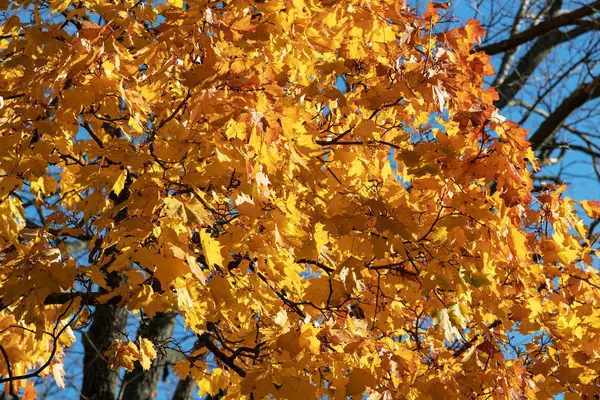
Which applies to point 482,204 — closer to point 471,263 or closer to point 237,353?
point 471,263

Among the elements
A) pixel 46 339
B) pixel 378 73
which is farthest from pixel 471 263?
pixel 46 339

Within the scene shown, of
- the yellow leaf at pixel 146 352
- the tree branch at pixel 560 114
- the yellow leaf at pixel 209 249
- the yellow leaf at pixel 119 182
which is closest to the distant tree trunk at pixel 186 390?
the yellow leaf at pixel 146 352

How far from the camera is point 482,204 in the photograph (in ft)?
9.62

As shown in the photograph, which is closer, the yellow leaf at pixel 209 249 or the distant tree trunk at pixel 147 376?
the yellow leaf at pixel 209 249

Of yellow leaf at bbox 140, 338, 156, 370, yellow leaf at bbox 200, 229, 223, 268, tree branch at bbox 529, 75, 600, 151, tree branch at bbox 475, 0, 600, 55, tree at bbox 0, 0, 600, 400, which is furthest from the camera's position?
tree branch at bbox 529, 75, 600, 151

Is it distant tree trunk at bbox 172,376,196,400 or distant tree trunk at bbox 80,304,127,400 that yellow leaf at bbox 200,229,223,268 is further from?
distant tree trunk at bbox 172,376,196,400

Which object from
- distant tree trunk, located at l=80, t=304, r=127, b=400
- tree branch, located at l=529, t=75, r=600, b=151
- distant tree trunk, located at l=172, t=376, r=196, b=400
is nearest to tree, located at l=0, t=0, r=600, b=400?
distant tree trunk, located at l=80, t=304, r=127, b=400

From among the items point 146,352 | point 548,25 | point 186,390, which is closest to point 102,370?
point 186,390

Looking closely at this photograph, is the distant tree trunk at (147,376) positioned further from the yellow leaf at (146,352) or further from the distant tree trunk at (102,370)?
the yellow leaf at (146,352)

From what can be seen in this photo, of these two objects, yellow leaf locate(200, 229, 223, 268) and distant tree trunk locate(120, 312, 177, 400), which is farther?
distant tree trunk locate(120, 312, 177, 400)

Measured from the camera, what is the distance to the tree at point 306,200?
264 centimetres

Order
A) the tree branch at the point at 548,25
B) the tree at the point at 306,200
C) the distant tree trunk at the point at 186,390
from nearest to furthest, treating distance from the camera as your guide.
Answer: the tree at the point at 306,200, the distant tree trunk at the point at 186,390, the tree branch at the point at 548,25

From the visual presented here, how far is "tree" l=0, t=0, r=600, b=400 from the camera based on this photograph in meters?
2.64

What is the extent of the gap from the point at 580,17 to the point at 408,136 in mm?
5555
